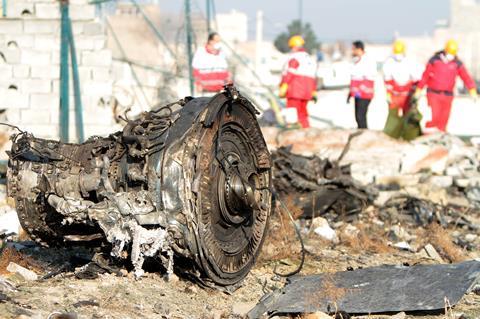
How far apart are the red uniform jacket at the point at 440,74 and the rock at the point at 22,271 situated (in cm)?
940

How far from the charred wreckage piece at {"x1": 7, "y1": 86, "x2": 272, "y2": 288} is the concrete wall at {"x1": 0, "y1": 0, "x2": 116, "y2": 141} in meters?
7.74

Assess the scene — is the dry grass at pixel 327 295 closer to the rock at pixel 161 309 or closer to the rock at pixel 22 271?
the rock at pixel 161 309

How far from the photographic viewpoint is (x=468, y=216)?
429 inches

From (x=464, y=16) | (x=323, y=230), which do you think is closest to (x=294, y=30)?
(x=323, y=230)

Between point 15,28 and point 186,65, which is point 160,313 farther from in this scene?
point 186,65

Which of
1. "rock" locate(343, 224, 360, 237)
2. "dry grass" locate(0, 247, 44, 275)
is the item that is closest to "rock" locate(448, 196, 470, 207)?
"rock" locate(343, 224, 360, 237)

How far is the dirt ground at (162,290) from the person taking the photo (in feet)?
17.8

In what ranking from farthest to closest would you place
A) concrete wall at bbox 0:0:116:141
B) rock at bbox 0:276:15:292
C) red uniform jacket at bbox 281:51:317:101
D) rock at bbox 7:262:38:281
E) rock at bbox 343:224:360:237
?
red uniform jacket at bbox 281:51:317:101 → concrete wall at bbox 0:0:116:141 → rock at bbox 343:224:360:237 → rock at bbox 7:262:38:281 → rock at bbox 0:276:15:292

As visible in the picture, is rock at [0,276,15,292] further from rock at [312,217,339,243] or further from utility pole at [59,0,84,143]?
utility pole at [59,0,84,143]

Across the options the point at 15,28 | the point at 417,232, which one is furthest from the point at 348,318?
the point at 15,28

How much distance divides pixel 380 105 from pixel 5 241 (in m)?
14.3

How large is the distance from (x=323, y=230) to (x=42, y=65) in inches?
268

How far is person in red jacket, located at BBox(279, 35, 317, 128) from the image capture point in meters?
14.3

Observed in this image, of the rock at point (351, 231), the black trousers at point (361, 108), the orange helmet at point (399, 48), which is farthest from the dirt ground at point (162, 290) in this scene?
the orange helmet at point (399, 48)
